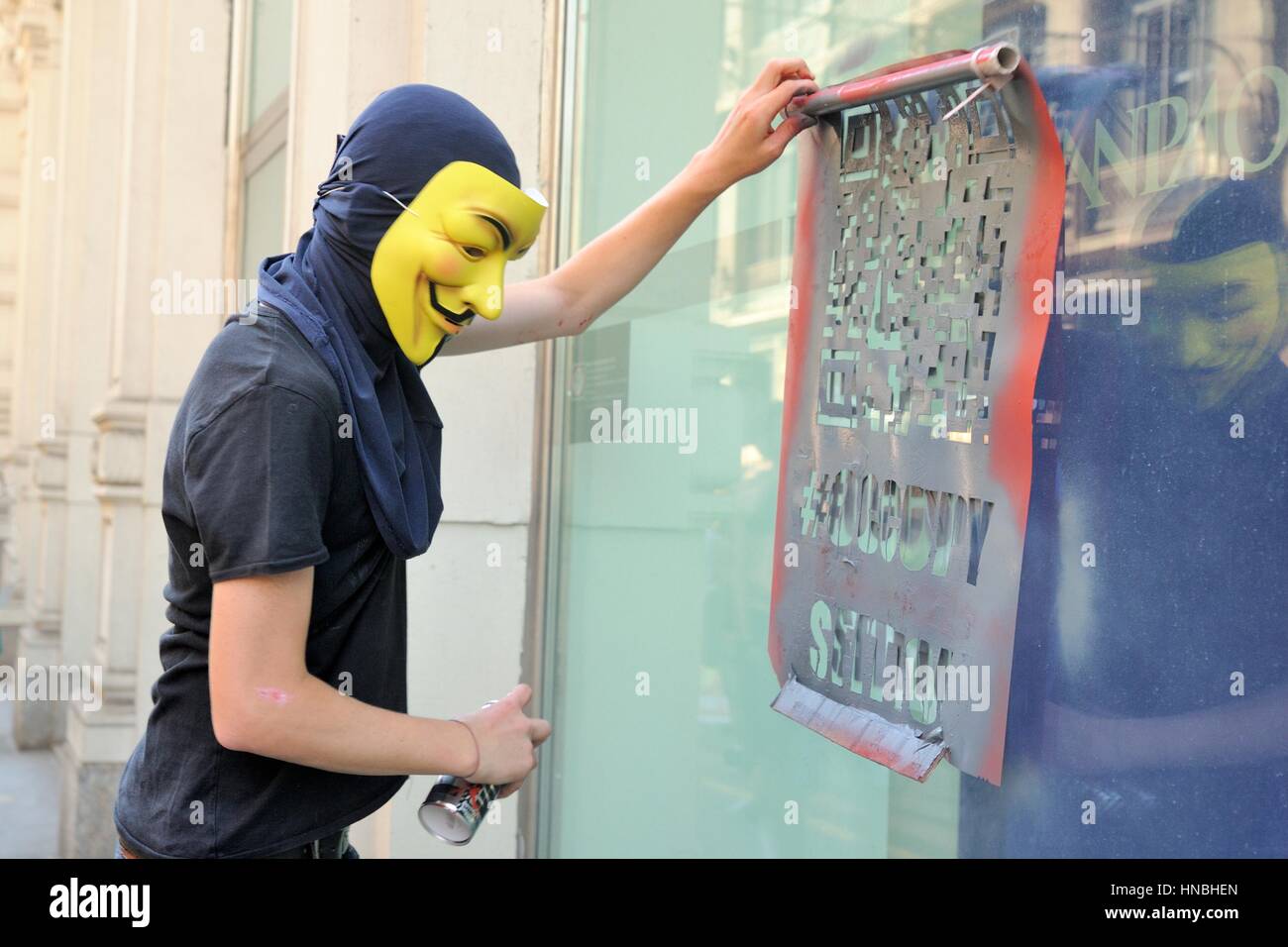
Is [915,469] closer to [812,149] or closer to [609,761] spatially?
[812,149]

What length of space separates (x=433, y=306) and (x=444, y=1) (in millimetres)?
2073

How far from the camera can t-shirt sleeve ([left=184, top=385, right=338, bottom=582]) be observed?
172 centimetres

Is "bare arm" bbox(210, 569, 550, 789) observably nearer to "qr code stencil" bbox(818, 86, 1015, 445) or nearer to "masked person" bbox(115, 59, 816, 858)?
"masked person" bbox(115, 59, 816, 858)

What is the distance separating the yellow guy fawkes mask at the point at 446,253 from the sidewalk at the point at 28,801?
6083 mm

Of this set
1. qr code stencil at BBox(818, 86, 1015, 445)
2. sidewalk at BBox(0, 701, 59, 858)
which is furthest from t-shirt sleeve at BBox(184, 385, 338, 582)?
sidewalk at BBox(0, 701, 59, 858)

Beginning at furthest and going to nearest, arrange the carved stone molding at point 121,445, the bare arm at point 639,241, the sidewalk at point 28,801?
the sidewalk at point 28,801 < the carved stone molding at point 121,445 < the bare arm at point 639,241

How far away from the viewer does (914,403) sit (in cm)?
196

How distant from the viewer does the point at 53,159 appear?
12125 mm

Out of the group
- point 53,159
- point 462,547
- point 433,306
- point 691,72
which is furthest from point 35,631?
point 433,306

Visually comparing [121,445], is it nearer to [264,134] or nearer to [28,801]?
[264,134]

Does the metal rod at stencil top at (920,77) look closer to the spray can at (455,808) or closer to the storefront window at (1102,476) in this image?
the storefront window at (1102,476)

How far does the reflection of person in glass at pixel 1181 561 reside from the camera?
→ 74.6 inches

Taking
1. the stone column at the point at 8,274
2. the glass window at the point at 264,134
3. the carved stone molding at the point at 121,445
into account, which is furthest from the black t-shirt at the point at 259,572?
→ the stone column at the point at 8,274
